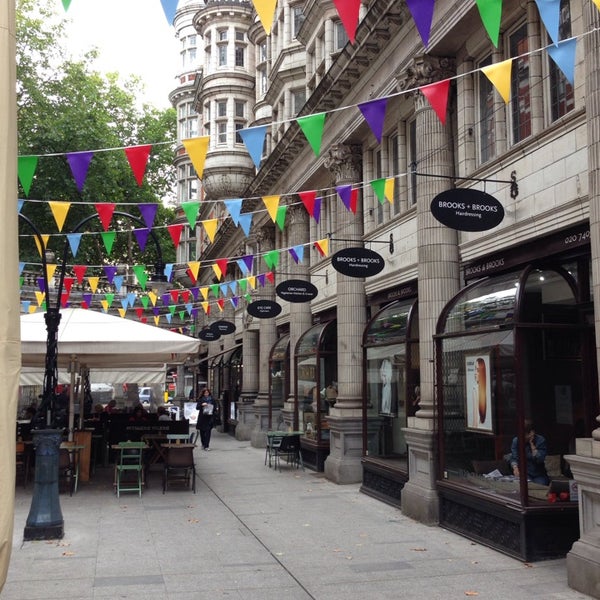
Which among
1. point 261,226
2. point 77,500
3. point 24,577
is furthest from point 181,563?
point 261,226

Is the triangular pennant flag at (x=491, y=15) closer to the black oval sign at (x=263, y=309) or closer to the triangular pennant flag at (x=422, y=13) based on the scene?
the triangular pennant flag at (x=422, y=13)

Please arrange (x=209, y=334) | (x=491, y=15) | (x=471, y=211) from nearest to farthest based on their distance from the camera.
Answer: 1. (x=491, y=15)
2. (x=471, y=211)
3. (x=209, y=334)

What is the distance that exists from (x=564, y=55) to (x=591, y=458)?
4.23m

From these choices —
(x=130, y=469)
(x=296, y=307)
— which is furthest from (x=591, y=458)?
(x=296, y=307)

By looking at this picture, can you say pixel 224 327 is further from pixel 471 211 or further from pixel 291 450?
pixel 471 211

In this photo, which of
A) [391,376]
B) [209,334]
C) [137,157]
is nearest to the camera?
[137,157]

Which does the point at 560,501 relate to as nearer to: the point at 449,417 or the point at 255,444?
the point at 449,417

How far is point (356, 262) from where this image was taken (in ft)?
45.9

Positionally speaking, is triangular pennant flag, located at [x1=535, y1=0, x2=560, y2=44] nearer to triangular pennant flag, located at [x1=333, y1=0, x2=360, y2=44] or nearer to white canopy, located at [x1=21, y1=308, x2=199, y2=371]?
triangular pennant flag, located at [x1=333, y1=0, x2=360, y2=44]

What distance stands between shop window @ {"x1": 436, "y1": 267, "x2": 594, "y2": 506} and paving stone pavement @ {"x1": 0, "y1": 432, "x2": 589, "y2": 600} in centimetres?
106

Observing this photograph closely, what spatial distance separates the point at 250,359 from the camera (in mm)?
31031

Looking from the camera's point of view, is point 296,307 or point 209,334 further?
point 209,334

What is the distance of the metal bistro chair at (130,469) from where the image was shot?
13852 mm

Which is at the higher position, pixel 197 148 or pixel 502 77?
pixel 502 77
